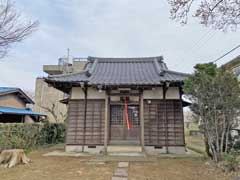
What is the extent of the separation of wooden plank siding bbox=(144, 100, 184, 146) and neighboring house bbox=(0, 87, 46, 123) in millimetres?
11487

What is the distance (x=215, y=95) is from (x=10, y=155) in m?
7.23

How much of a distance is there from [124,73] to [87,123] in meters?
3.46

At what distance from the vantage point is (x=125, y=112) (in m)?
9.84

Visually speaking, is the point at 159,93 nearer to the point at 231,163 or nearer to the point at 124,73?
the point at 124,73

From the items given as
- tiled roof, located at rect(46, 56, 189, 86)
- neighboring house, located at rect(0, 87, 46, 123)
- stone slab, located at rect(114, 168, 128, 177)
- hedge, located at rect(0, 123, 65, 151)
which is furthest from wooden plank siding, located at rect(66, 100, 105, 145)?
neighboring house, located at rect(0, 87, 46, 123)

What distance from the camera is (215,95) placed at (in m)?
6.70

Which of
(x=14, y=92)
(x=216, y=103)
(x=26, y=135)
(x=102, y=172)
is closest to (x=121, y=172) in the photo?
(x=102, y=172)

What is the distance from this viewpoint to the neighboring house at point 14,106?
54.4ft

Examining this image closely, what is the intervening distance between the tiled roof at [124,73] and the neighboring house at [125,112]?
0.15 ft

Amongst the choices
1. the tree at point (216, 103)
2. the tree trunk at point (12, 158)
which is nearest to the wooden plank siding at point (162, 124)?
the tree at point (216, 103)

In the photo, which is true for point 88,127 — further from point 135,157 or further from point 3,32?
point 3,32

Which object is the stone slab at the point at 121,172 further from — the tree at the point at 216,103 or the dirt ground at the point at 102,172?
the tree at the point at 216,103

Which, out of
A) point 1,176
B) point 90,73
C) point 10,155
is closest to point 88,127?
point 90,73

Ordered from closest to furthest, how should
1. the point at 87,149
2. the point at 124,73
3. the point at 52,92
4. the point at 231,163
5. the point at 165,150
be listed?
the point at 231,163 < the point at 165,150 < the point at 87,149 < the point at 124,73 < the point at 52,92
